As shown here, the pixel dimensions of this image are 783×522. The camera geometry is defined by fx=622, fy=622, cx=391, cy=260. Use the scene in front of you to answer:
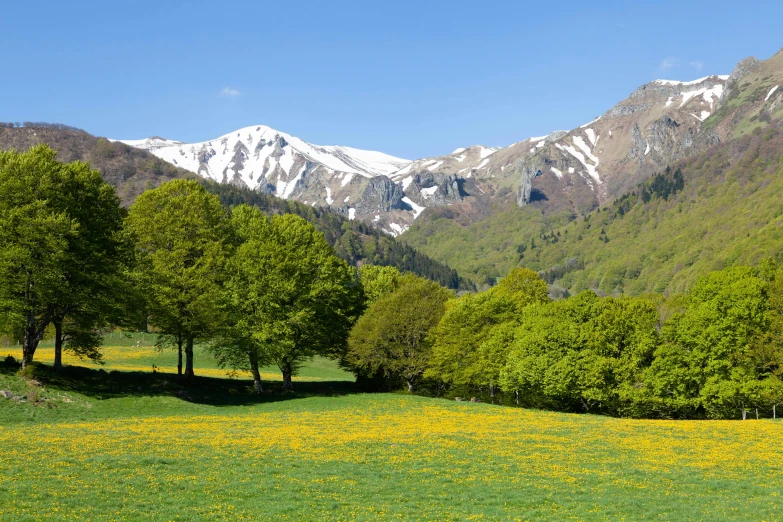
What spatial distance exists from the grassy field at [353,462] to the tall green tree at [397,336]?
56.4 ft

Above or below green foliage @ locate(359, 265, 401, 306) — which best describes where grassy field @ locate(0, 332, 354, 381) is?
below

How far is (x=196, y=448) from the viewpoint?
111 ft

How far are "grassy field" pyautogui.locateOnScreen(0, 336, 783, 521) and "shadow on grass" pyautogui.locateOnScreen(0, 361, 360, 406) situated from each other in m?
0.44

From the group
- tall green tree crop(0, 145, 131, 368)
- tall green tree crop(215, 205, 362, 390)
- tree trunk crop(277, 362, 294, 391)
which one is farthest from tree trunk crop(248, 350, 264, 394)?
tall green tree crop(0, 145, 131, 368)

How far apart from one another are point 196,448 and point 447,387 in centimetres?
4979

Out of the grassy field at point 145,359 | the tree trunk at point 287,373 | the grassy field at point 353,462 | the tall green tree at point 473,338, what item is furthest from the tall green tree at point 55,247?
the tall green tree at point 473,338

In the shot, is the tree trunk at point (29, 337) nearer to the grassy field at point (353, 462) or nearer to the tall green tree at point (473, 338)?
the grassy field at point (353, 462)

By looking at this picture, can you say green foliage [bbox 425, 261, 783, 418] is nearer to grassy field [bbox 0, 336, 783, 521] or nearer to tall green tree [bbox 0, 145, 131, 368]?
grassy field [bbox 0, 336, 783, 521]

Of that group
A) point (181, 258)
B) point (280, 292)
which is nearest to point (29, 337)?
point (181, 258)

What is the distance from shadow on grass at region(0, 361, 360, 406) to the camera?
5106cm

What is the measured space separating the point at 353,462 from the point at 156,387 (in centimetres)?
3116

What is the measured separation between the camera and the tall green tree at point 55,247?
4703 centimetres

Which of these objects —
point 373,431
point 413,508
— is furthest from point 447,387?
point 413,508

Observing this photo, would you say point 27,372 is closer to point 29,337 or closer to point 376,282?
point 29,337
